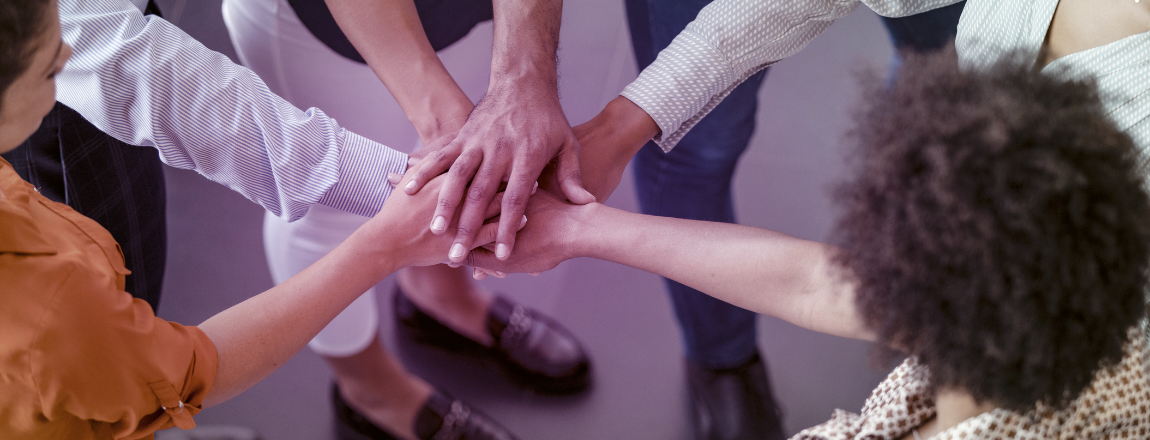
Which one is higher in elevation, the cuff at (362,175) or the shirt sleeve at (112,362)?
the shirt sleeve at (112,362)

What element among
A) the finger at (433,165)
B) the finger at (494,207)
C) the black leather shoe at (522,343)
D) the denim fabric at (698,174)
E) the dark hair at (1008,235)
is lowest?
the black leather shoe at (522,343)

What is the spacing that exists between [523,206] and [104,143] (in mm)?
650

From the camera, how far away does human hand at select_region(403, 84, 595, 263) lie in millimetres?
1004

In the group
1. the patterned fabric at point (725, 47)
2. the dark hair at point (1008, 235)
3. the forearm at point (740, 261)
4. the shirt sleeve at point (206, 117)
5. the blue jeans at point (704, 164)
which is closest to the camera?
the dark hair at point (1008, 235)

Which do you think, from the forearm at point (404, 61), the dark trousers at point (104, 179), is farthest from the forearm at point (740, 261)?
the dark trousers at point (104, 179)

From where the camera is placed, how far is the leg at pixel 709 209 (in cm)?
137

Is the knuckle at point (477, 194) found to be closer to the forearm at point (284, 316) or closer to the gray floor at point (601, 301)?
the forearm at point (284, 316)

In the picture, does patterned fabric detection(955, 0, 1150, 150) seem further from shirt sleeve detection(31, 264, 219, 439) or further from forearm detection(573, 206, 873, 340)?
shirt sleeve detection(31, 264, 219, 439)

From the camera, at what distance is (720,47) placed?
113 centimetres

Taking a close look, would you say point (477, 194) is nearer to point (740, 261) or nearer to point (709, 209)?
point (740, 261)

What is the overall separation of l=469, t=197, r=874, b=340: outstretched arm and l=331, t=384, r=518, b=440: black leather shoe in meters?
0.51

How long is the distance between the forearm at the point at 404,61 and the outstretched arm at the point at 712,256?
226 millimetres

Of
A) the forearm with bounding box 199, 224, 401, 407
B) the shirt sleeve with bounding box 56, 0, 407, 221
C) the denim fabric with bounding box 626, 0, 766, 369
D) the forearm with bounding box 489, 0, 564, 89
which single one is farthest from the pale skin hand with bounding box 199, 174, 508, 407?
the denim fabric with bounding box 626, 0, 766, 369

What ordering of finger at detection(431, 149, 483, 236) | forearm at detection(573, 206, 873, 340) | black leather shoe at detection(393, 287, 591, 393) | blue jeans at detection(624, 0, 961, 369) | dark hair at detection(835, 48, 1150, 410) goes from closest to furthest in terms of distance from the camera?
1. dark hair at detection(835, 48, 1150, 410)
2. forearm at detection(573, 206, 873, 340)
3. finger at detection(431, 149, 483, 236)
4. blue jeans at detection(624, 0, 961, 369)
5. black leather shoe at detection(393, 287, 591, 393)
